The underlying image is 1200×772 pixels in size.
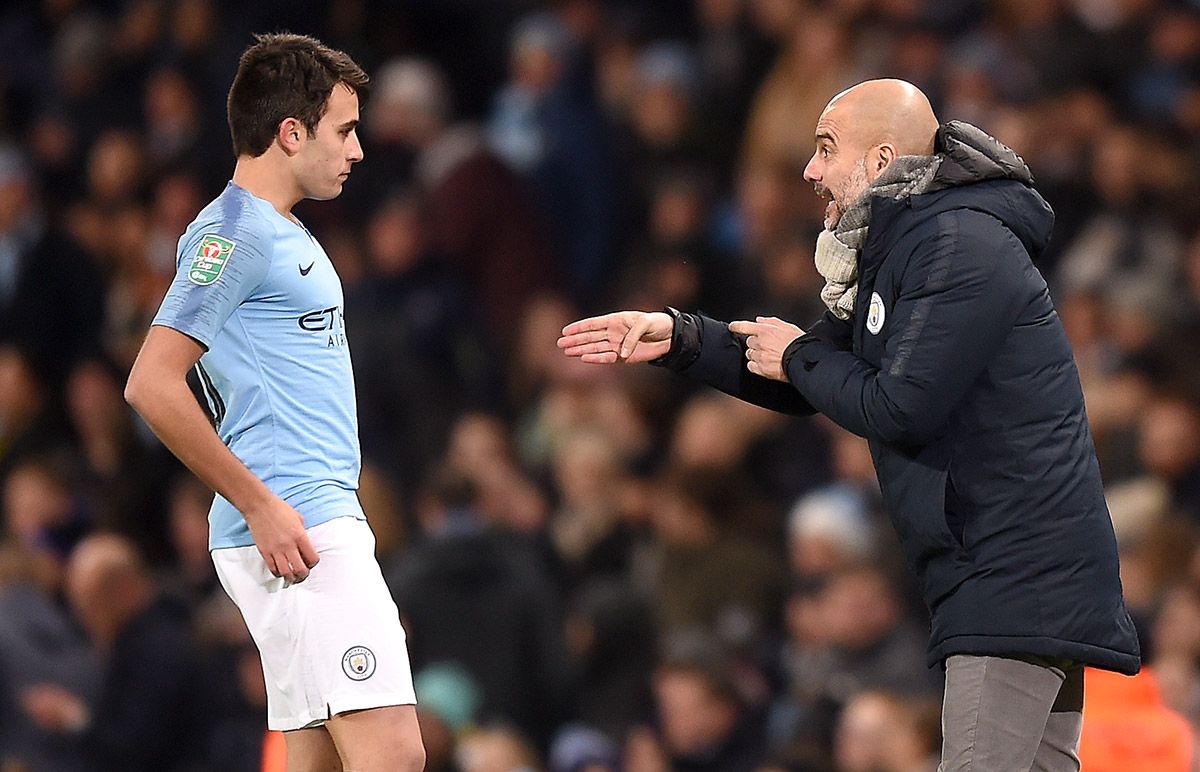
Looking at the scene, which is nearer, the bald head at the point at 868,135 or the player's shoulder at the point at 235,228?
the player's shoulder at the point at 235,228

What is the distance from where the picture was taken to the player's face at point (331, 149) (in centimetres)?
342

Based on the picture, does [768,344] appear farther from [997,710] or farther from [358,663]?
[358,663]

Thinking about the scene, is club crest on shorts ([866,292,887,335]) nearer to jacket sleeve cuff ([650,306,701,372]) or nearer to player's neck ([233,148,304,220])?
jacket sleeve cuff ([650,306,701,372])

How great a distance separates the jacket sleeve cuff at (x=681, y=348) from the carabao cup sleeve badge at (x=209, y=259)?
992 millimetres

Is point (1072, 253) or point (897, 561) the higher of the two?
point (1072, 253)

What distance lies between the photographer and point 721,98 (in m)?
9.48

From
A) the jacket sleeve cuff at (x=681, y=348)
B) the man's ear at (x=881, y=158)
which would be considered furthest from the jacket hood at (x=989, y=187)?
the jacket sleeve cuff at (x=681, y=348)

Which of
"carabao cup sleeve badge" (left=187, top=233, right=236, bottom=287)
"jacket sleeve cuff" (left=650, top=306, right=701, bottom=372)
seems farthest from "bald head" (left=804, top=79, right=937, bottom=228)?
"carabao cup sleeve badge" (left=187, top=233, right=236, bottom=287)

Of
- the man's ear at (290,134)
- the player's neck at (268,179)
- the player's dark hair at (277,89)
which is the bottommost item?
the player's neck at (268,179)

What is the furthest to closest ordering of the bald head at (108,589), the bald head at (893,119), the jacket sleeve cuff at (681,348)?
the bald head at (108,589) → the jacket sleeve cuff at (681,348) → the bald head at (893,119)

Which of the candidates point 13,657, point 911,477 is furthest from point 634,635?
point 911,477

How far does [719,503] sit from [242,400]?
163 inches

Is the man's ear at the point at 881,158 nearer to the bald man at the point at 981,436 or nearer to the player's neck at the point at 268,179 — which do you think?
the bald man at the point at 981,436

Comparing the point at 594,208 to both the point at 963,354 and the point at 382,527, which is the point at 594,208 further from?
the point at 963,354
